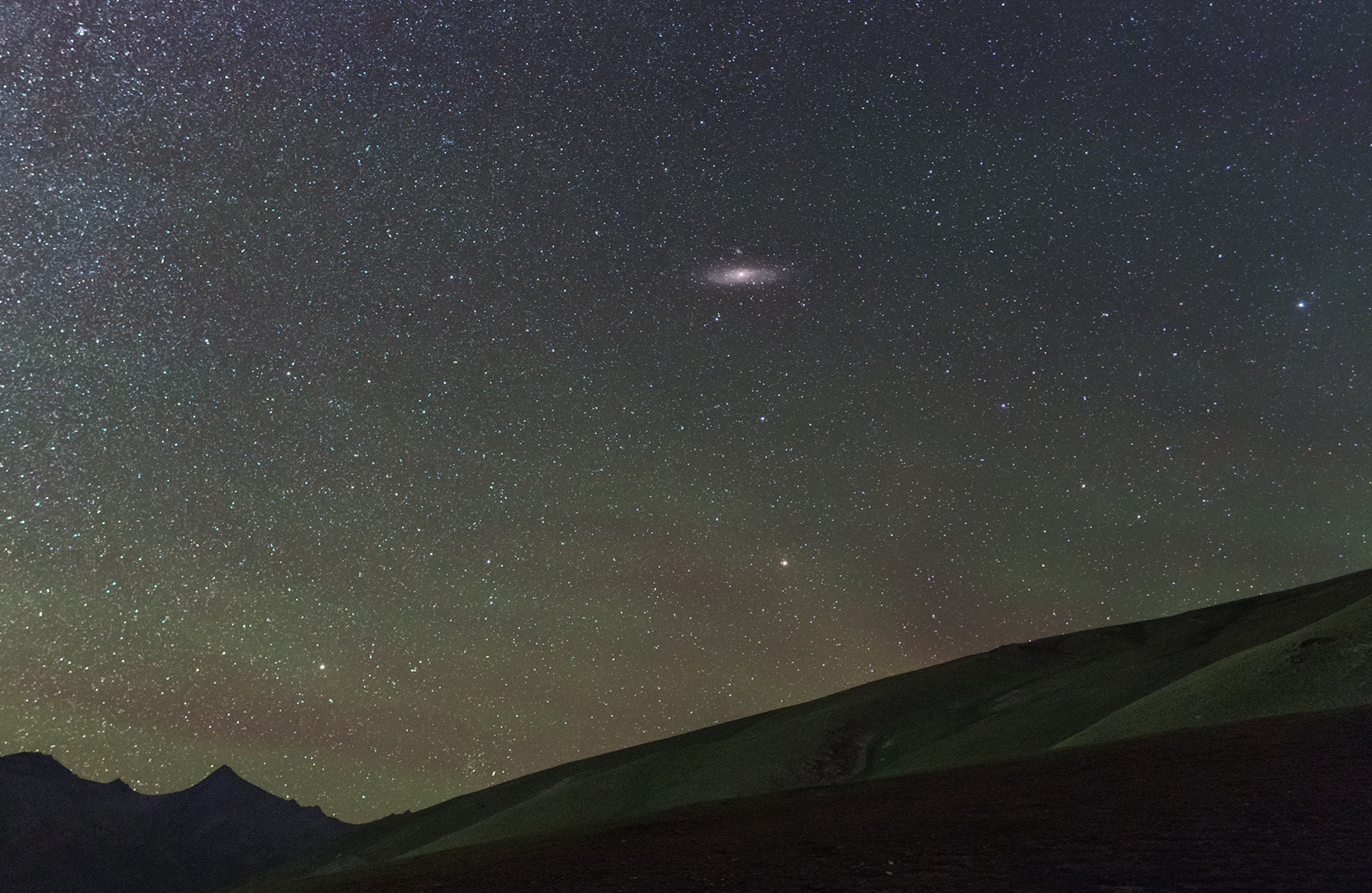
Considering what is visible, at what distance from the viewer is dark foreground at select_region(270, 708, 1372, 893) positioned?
1496cm

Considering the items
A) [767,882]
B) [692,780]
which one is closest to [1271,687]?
[767,882]

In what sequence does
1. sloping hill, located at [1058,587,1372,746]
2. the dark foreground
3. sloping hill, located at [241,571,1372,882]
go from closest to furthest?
the dark foreground, sloping hill, located at [1058,587,1372,746], sloping hill, located at [241,571,1372,882]

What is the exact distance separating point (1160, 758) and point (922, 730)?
55.0 meters

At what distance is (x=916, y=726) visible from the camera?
274 feet

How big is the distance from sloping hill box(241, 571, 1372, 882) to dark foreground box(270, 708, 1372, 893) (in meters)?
18.8

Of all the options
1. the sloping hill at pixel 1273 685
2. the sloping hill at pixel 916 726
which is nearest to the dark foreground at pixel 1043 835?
the sloping hill at pixel 1273 685

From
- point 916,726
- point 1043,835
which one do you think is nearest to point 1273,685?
point 1043,835

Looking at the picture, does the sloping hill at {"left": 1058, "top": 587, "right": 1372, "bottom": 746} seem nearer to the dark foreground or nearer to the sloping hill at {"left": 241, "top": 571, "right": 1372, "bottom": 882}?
the sloping hill at {"left": 241, "top": 571, "right": 1372, "bottom": 882}

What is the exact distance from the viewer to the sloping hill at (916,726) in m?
64.0

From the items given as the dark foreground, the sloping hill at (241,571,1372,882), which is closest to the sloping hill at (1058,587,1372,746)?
the sloping hill at (241,571,1372,882)

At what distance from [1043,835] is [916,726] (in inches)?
2687

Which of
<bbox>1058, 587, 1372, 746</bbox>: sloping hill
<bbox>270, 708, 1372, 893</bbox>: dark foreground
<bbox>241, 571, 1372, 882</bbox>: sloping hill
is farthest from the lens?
<bbox>241, 571, 1372, 882</bbox>: sloping hill

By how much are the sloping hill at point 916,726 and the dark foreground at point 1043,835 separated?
18.8m

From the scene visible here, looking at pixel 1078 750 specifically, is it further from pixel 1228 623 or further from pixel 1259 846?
pixel 1228 623
